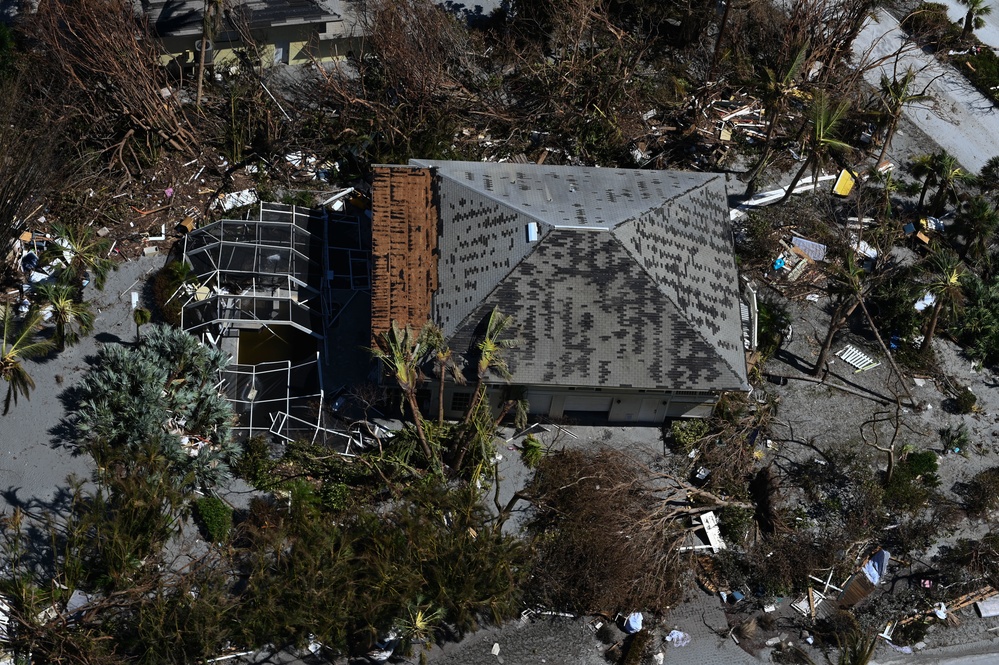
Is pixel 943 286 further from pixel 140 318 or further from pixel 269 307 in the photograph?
pixel 140 318

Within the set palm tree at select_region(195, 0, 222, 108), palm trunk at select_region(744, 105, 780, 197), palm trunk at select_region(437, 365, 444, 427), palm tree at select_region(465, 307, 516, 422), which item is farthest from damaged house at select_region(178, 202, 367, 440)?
palm trunk at select_region(744, 105, 780, 197)

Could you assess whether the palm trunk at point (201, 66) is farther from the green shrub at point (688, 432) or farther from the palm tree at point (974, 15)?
the palm tree at point (974, 15)

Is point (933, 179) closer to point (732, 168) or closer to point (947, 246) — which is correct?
point (947, 246)

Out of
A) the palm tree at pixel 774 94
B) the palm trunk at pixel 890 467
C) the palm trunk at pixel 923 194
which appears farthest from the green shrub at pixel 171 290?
the palm trunk at pixel 923 194

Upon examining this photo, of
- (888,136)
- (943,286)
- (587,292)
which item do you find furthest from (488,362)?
(888,136)

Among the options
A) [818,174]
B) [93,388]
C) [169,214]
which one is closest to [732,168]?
[818,174]

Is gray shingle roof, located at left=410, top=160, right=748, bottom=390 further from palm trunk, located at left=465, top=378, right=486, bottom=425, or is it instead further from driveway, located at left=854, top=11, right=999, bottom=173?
driveway, located at left=854, top=11, right=999, bottom=173

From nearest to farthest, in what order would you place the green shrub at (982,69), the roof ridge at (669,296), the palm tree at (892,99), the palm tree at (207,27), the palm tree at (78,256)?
the roof ridge at (669,296) → the palm tree at (78,256) → the palm tree at (892,99) → the palm tree at (207,27) → the green shrub at (982,69)
